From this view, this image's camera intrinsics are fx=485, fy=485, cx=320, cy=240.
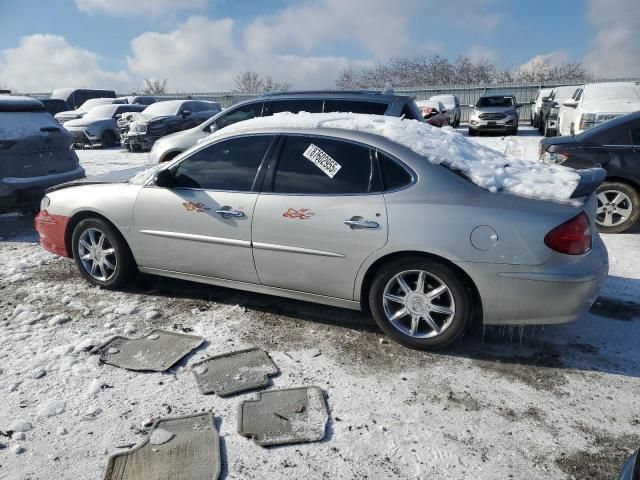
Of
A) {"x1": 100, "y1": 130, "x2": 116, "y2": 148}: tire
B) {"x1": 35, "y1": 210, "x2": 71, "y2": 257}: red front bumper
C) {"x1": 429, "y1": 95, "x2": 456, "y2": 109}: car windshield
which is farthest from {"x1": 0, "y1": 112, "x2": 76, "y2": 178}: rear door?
{"x1": 429, "y1": 95, "x2": 456, "y2": 109}: car windshield

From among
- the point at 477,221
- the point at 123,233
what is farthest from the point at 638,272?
the point at 123,233

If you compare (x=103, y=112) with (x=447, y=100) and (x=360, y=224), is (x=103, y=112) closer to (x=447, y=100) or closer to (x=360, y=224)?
(x=447, y=100)

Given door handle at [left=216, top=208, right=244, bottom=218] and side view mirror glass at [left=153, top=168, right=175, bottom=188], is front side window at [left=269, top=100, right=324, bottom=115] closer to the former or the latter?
side view mirror glass at [left=153, top=168, right=175, bottom=188]

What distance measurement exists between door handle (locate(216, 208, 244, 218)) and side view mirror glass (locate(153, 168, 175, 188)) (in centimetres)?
57

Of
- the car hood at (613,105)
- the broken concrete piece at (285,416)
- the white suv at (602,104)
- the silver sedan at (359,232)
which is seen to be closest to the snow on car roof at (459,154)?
the silver sedan at (359,232)

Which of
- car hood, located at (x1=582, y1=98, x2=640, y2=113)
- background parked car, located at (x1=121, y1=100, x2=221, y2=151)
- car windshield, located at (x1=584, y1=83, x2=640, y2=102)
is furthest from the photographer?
background parked car, located at (x1=121, y1=100, x2=221, y2=151)

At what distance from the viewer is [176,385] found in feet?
10.2

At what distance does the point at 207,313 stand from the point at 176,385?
3.42 feet

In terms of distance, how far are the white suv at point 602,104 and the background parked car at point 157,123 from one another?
37.1ft

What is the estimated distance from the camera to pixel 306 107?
25.2ft

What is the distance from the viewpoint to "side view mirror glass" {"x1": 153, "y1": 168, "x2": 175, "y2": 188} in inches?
160

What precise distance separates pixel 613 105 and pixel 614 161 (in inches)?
186

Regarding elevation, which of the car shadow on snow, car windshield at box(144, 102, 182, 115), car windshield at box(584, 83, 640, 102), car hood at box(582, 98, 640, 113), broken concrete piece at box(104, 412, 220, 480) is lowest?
broken concrete piece at box(104, 412, 220, 480)

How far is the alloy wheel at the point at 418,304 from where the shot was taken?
3335mm
